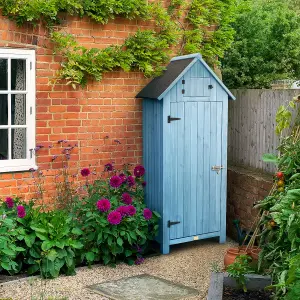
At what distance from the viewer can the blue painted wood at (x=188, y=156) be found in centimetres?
723

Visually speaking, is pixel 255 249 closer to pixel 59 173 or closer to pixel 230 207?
pixel 230 207

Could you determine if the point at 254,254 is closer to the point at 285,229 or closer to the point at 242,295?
the point at 242,295

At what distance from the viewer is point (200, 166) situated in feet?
24.6

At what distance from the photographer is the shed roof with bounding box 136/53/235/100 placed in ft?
23.3

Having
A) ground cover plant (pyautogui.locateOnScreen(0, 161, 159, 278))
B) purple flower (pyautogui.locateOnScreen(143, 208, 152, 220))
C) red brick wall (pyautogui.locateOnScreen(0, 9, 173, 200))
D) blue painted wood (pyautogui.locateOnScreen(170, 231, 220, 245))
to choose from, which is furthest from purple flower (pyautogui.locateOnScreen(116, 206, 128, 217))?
red brick wall (pyautogui.locateOnScreen(0, 9, 173, 200))

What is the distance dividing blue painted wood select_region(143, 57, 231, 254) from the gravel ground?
0.21 m

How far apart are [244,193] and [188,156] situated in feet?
3.58

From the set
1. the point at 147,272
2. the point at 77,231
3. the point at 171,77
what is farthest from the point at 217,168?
the point at 77,231

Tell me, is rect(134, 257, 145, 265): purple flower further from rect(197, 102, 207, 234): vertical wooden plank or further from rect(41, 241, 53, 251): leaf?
rect(41, 241, 53, 251): leaf

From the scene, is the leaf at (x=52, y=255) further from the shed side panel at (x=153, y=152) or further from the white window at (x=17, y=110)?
the shed side panel at (x=153, y=152)

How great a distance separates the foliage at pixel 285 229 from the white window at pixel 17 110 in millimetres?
2988

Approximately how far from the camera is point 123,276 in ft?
21.4

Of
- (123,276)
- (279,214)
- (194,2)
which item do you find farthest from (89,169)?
Answer: (279,214)

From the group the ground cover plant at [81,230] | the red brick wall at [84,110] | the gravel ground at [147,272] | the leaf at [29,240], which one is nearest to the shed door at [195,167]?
the gravel ground at [147,272]
